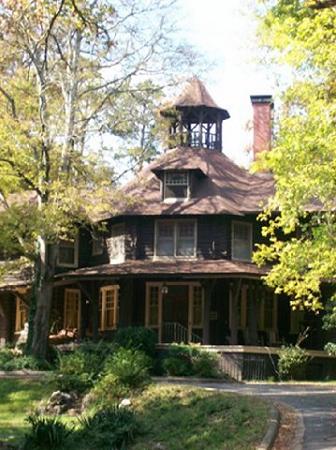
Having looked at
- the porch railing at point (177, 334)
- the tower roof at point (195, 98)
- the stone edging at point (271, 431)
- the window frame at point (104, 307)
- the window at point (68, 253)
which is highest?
the tower roof at point (195, 98)

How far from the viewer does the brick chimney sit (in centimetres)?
3262

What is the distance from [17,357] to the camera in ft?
86.6

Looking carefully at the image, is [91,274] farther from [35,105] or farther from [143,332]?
[35,105]

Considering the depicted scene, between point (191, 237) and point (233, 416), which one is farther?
point (191, 237)

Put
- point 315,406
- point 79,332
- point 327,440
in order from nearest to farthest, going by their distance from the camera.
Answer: point 327,440, point 315,406, point 79,332

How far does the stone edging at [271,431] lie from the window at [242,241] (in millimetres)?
14637

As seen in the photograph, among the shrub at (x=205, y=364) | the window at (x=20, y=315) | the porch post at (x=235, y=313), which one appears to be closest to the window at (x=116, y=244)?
the porch post at (x=235, y=313)

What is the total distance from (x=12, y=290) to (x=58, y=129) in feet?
28.9

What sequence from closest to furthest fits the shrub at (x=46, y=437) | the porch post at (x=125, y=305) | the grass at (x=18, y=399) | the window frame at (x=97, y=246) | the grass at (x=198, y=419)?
1. the grass at (x=198, y=419)
2. the shrub at (x=46, y=437)
3. the grass at (x=18, y=399)
4. the porch post at (x=125, y=305)
5. the window frame at (x=97, y=246)

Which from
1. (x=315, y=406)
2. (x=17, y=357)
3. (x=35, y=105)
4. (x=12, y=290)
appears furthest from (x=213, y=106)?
(x=315, y=406)

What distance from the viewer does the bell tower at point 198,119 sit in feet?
110

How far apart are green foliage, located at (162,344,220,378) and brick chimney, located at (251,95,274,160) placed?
10829 millimetres

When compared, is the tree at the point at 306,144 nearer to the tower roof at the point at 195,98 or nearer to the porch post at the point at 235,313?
the porch post at the point at 235,313

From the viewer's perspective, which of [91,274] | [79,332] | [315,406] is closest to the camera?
[315,406]
